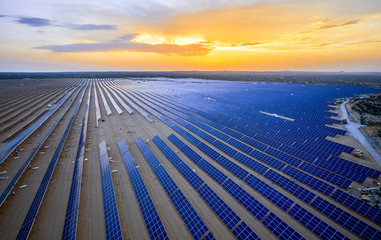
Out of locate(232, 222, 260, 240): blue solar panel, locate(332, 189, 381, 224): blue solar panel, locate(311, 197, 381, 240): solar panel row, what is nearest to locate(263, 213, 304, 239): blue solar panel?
locate(232, 222, 260, 240): blue solar panel

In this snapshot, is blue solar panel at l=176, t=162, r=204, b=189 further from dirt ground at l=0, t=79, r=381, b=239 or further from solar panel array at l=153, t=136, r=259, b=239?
dirt ground at l=0, t=79, r=381, b=239

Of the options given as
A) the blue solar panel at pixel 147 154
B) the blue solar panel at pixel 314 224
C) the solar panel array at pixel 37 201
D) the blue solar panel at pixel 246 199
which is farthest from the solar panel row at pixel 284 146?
the solar panel array at pixel 37 201

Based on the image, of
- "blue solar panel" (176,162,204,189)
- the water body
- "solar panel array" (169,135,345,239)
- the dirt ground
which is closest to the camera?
"solar panel array" (169,135,345,239)

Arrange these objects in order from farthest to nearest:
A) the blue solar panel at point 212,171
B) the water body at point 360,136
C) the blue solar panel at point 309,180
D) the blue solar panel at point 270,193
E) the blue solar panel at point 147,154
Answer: the water body at point 360,136 < the blue solar panel at point 147,154 < the blue solar panel at point 212,171 < the blue solar panel at point 309,180 < the blue solar panel at point 270,193

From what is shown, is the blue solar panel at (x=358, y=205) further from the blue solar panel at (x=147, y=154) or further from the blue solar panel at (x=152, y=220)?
the blue solar panel at (x=147, y=154)

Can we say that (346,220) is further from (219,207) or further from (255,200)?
(219,207)

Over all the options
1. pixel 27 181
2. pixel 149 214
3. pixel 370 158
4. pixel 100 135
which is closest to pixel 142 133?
pixel 100 135

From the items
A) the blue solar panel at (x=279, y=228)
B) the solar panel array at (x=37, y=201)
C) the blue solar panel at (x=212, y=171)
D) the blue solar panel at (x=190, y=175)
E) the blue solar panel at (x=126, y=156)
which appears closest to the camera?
the blue solar panel at (x=279, y=228)
